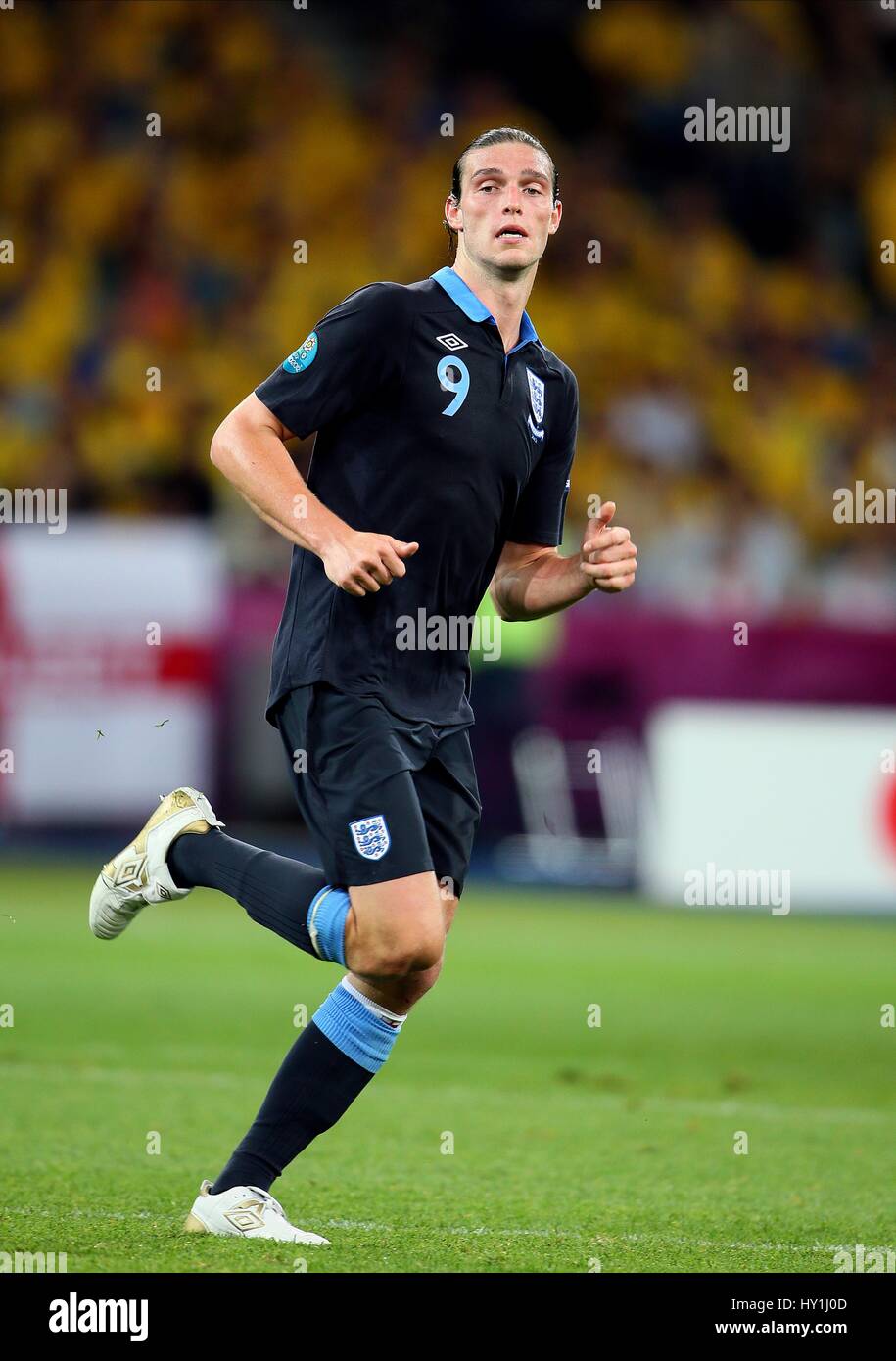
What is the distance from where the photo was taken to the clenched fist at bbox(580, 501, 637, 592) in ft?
13.3

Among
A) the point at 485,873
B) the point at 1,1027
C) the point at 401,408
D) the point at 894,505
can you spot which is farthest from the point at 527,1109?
the point at 894,505

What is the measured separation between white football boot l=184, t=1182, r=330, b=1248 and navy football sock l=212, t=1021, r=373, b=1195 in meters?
0.04

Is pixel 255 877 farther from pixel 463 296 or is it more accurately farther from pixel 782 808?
→ pixel 782 808

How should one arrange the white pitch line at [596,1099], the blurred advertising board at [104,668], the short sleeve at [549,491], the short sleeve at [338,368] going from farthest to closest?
1. the blurred advertising board at [104,668]
2. the white pitch line at [596,1099]
3. the short sleeve at [549,491]
4. the short sleeve at [338,368]

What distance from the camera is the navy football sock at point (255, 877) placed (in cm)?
392

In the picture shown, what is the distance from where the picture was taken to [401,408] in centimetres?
396

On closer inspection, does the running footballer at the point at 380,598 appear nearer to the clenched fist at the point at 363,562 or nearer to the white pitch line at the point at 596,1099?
the clenched fist at the point at 363,562

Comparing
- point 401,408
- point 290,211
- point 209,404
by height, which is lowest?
point 401,408

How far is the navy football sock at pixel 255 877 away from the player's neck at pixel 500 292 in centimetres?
126

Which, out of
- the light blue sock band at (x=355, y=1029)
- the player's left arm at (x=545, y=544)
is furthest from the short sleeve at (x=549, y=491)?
the light blue sock band at (x=355, y=1029)

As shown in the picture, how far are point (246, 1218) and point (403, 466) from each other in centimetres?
160

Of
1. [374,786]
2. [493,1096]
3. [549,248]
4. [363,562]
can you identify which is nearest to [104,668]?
[549,248]

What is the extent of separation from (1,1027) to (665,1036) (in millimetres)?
2490
